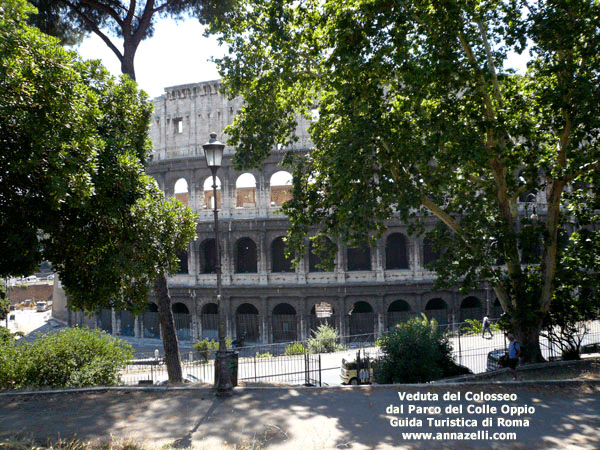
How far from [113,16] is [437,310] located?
17.8 m

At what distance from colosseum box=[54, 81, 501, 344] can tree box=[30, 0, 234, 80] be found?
10.7 metres

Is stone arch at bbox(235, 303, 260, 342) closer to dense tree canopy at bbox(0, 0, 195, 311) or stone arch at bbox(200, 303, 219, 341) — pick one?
stone arch at bbox(200, 303, 219, 341)

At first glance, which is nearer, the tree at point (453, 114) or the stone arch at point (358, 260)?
the tree at point (453, 114)

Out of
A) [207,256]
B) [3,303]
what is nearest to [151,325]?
[207,256]

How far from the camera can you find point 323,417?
649 centimetres

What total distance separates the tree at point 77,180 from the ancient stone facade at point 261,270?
45.8 ft

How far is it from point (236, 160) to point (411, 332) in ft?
19.5

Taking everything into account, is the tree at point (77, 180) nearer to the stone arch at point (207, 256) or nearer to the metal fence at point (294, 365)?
the metal fence at point (294, 365)

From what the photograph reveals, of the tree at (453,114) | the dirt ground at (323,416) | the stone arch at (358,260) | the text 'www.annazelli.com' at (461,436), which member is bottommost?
the text 'www.annazelli.com' at (461,436)

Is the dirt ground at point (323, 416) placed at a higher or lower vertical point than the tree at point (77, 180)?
lower

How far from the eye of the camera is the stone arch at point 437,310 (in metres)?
22.2

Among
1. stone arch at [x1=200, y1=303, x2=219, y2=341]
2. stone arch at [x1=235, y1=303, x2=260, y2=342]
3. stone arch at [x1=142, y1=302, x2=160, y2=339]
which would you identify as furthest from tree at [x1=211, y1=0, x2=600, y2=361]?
stone arch at [x1=142, y1=302, x2=160, y2=339]

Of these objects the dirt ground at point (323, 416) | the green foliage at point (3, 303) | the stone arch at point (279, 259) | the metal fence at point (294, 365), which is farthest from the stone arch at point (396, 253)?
the green foliage at point (3, 303)

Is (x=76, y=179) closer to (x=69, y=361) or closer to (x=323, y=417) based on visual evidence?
(x=323, y=417)
